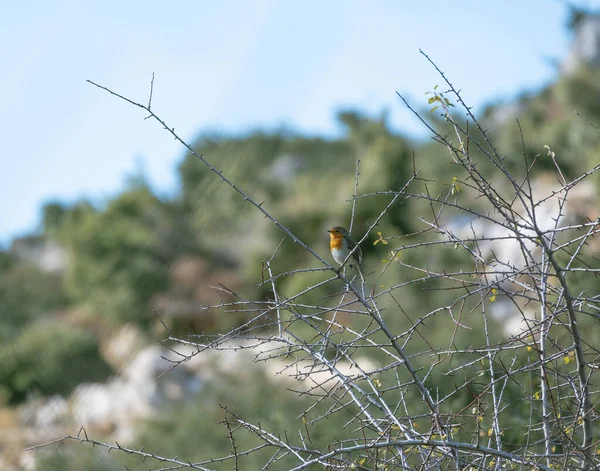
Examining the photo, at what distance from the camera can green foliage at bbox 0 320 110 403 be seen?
14969 mm

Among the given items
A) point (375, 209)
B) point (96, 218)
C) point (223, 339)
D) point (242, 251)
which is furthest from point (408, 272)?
point (223, 339)

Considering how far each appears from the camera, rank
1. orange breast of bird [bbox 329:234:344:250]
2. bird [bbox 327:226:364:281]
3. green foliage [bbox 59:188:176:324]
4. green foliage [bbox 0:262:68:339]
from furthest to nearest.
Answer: green foliage [bbox 59:188:176:324], green foliage [bbox 0:262:68:339], orange breast of bird [bbox 329:234:344:250], bird [bbox 327:226:364:281]

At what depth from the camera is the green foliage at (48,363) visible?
15.0m

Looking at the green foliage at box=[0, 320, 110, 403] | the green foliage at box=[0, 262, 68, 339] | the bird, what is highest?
the green foliage at box=[0, 262, 68, 339]

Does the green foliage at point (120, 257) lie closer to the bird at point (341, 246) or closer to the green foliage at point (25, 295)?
the green foliage at point (25, 295)

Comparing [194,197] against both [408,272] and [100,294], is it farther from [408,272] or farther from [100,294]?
[408,272]

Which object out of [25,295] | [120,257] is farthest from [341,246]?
[25,295]

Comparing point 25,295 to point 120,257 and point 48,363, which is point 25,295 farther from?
point 48,363

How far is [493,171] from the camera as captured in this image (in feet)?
58.8

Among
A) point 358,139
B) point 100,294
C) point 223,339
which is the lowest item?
point 223,339

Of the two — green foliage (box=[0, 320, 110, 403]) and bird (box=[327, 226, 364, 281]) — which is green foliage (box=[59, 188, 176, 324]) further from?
bird (box=[327, 226, 364, 281])

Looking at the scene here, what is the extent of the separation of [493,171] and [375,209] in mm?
2953

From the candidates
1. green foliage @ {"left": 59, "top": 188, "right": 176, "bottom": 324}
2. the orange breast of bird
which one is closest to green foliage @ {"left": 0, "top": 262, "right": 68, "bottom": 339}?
green foliage @ {"left": 59, "top": 188, "right": 176, "bottom": 324}

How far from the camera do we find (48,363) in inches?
606
